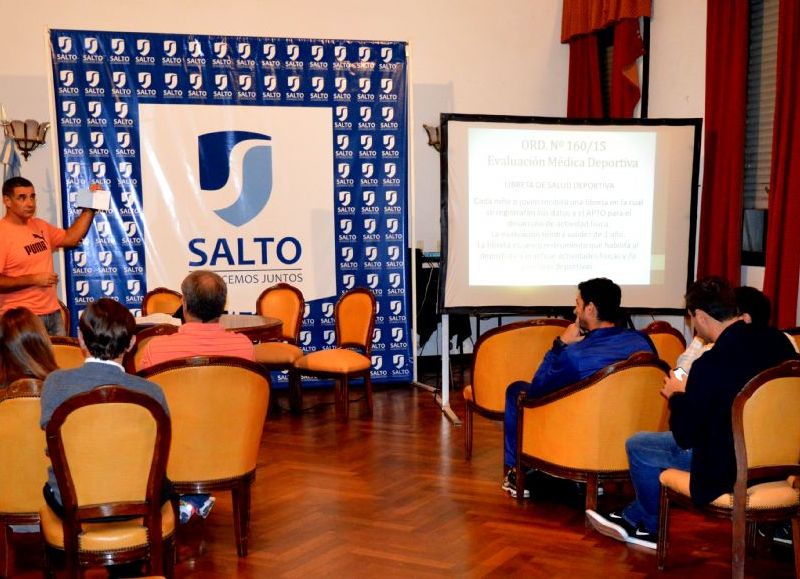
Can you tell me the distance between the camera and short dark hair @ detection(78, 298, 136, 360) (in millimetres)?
2727

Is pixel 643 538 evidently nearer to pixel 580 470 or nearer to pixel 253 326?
pixel 580 470

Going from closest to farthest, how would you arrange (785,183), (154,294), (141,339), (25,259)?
(141,339), (25,259), (785,183), (154,294)

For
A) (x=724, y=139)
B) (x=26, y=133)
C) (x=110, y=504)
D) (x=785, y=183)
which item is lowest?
(x=110, y=504)

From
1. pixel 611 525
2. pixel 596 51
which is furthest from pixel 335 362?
pixel 596 51

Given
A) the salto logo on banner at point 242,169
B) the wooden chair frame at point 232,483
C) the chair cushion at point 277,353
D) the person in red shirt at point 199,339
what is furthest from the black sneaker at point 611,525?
the salto logo on banner at point 242,169

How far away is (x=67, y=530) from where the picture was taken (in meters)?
2.66

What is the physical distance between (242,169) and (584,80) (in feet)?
11.3

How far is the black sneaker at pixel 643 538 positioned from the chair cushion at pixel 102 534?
80.3 inches

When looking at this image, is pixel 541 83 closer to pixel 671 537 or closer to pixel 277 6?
pixel 277 6

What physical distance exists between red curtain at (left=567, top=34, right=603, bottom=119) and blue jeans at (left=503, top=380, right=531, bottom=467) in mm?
4153

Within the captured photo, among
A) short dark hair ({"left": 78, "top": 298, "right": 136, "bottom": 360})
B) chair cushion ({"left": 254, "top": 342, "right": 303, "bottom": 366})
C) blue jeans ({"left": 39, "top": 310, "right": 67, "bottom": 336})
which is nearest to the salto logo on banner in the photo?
chair cushion ({"left": 254, "top": 342, "right": 303, "bottom": 366})

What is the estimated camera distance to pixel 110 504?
2.70 metres

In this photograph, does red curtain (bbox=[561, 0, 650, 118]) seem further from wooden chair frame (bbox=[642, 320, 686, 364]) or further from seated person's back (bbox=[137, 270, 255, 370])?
seated person's back (bbox=[137, 270, 255, 370])

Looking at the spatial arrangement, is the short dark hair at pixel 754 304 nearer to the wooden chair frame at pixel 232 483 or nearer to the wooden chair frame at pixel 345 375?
the wooden chair frame at pixel 232 483
